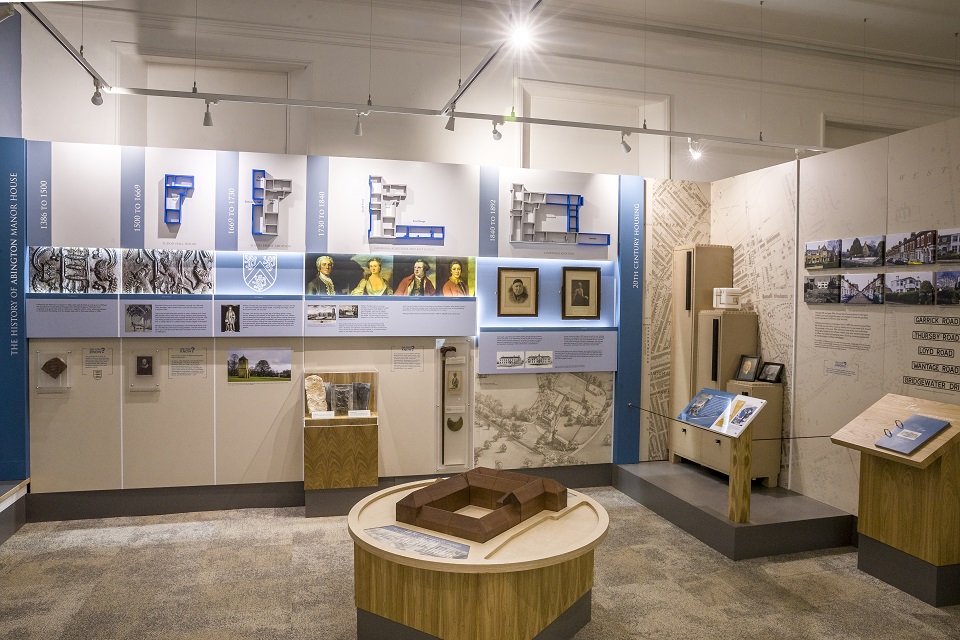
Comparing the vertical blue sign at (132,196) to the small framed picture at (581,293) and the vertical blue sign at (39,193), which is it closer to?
the vertical blue sign at (39,193)

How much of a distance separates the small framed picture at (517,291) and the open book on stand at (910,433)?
3.22 meters

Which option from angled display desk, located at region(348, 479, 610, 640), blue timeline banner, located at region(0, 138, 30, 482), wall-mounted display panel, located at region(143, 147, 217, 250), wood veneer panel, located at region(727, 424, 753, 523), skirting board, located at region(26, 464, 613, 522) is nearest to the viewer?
angled display desk, located at region(348, 479, 610, 640)

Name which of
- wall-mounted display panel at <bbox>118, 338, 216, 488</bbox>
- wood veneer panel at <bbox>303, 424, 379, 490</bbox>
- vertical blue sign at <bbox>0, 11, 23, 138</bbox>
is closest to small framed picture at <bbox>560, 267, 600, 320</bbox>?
wood veneer panel at <bbox>303, 424, 379, 490</bbox>

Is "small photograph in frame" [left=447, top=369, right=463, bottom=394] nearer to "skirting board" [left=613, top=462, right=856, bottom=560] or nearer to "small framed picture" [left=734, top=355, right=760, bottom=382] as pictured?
"skirting board" [left=613, top=462, right=856, bottom=560]

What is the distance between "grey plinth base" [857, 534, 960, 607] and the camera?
14.0ft

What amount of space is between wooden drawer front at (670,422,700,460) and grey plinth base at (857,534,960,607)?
190cm

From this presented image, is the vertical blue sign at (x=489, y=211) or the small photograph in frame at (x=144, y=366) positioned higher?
the vertical blue sign at (x=489, y=211)

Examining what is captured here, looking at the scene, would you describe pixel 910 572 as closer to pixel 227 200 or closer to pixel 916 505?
pixel 916 505

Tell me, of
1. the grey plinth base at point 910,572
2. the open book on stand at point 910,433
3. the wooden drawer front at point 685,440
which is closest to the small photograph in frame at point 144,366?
the wooden drawer front at point 685,440

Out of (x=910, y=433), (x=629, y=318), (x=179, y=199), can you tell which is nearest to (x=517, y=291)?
(x=629, y=318)

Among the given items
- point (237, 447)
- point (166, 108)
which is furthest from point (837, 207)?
point (166, 108)

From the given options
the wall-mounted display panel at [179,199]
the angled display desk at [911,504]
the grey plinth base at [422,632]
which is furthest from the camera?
the wall-mounted display panel at [179,199]

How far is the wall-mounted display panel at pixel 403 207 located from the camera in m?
6.24

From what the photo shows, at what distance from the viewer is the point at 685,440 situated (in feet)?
22.3
